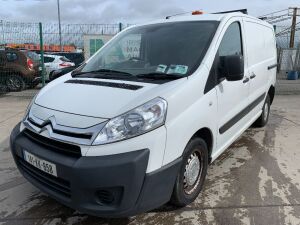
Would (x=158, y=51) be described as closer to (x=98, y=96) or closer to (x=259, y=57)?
(x=98, y=96)

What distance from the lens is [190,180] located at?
3346mm

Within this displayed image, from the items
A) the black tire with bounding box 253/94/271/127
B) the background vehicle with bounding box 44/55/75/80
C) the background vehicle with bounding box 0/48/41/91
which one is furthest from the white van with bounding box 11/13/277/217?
the background vehicle with bounding box 44/55/75/80

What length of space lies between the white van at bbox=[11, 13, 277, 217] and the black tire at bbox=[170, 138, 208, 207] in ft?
0.04

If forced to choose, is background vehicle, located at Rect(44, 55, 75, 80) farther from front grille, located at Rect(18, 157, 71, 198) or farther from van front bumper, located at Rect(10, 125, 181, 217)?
van front bumper, located at Rect(10, 125, 181, 217)

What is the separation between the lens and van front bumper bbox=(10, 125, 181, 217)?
8.35 ft

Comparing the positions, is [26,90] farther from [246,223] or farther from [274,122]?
[246,223]

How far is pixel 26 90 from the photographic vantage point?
12055mm

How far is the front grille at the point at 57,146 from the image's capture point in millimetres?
2708

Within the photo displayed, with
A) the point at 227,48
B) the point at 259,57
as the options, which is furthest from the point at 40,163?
the point at 259,57

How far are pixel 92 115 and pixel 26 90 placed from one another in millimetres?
10087

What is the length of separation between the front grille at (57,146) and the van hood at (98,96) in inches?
11.1

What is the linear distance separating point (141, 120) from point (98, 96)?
54 centimetres

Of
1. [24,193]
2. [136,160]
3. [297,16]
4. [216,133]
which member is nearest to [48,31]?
[24,193]

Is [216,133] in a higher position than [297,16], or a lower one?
lower
